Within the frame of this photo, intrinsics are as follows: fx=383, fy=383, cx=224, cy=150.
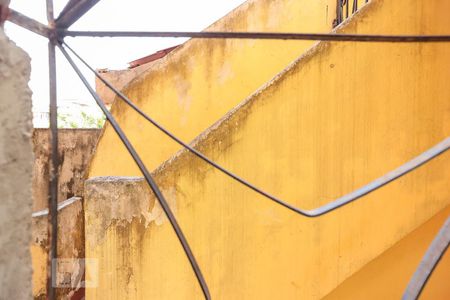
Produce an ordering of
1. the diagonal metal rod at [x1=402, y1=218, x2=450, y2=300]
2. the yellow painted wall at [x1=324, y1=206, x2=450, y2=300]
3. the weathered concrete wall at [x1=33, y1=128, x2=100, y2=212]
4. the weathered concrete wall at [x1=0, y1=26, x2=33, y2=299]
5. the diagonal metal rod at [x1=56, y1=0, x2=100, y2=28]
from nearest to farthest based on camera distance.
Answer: the weathered concrete wall at [x1=0, y1=26, x2=33, y2=299]
the diagonal metal rod at [x1=402, y1=218, x2=450, y2=300]
the diagonal metal rod at [x1=56, y1=0, x2=100, y2=28]
the yellow painted wall at [x1=324, y1=206, x2=450, y2=300]
the weathered concrete wall at [x1=33, y1=128, x2=100, y2=212]

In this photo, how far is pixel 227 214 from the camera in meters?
2.45

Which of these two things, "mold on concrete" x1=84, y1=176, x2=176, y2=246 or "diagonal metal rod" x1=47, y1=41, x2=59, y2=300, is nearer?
"diagonal metal rod" x1=47, y1=41, x2=59, y2=300

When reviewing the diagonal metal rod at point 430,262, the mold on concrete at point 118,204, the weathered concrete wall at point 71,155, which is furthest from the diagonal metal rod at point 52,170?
the weathered concrete wall at point 71,155

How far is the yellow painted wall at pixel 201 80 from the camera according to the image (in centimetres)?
438

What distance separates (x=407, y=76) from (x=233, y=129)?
125cm

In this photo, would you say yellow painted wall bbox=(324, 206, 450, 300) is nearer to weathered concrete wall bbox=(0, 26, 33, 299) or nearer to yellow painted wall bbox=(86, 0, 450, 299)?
yellow painted wall bbox=(86, 0, 450, 299)

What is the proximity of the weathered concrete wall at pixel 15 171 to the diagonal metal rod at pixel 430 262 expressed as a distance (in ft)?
3.15

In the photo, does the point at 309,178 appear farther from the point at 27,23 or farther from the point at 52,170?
the point at 27,23

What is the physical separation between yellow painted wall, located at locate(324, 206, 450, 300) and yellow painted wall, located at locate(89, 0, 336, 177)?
7.54 feet

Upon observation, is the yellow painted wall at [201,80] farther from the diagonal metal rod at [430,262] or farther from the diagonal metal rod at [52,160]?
the diagonal metal rod at [430,262]

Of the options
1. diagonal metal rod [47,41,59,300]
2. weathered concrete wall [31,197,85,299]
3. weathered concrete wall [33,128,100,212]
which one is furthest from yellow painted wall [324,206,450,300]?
weathered concrete wall [33,128,100,212]

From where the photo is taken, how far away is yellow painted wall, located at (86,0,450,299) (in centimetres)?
238

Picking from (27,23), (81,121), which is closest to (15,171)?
(27,23)

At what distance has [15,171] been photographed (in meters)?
0.89
